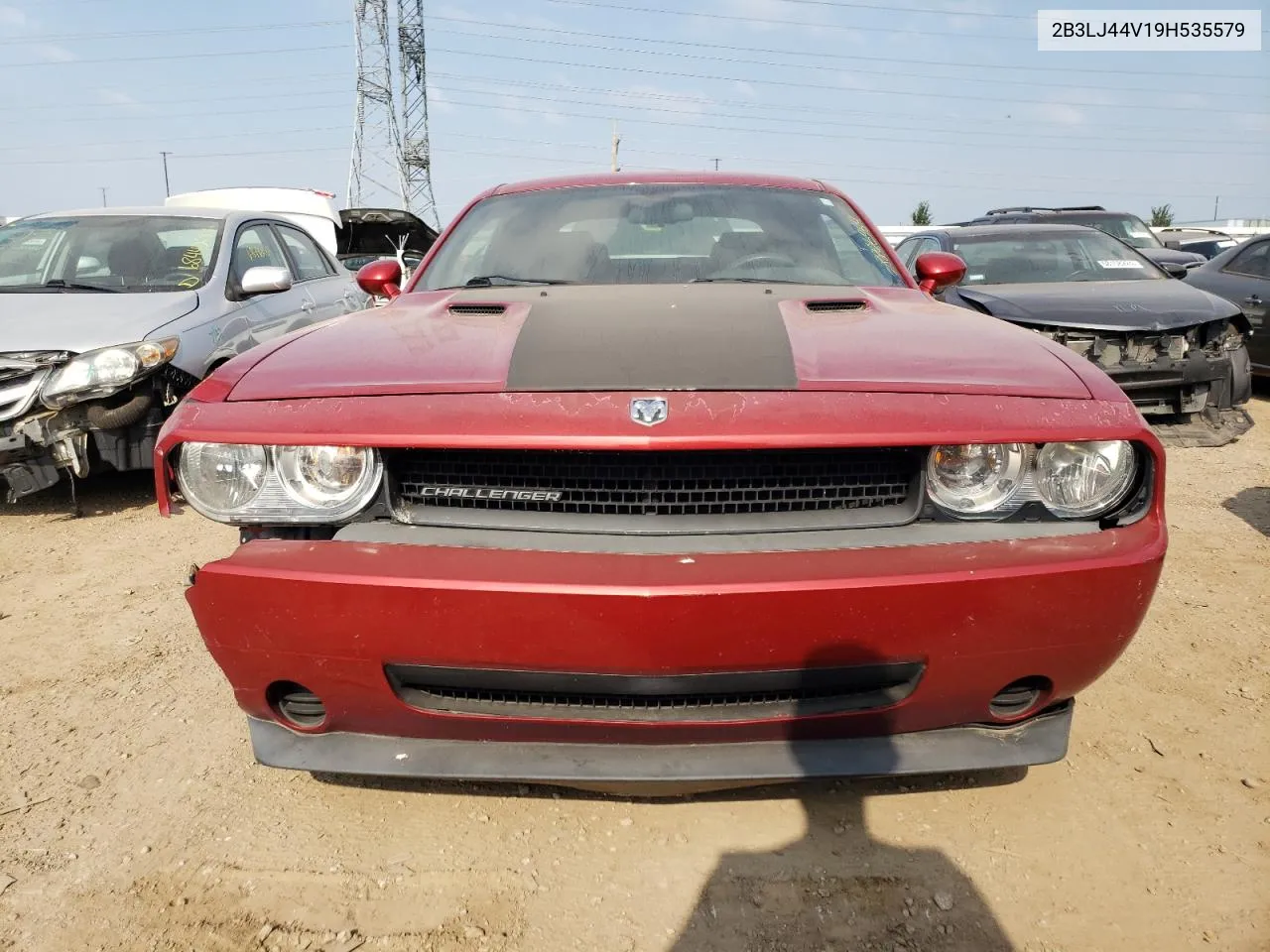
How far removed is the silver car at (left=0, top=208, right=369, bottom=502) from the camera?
4094mm

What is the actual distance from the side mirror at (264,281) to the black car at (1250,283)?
645 centimetres

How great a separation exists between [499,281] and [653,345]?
107 cm

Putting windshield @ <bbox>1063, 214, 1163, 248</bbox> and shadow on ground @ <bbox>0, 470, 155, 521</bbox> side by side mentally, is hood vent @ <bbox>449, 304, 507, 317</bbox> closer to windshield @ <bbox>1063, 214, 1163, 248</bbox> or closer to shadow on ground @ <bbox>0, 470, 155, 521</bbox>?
shadow on ground @ <bbox>0, 470, 155, 521</bbox>

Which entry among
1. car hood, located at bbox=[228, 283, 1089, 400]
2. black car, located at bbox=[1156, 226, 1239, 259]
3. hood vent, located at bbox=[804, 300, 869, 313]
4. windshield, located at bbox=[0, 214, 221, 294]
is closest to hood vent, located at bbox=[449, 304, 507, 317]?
car hood, located at bbox=[228, 283, 1089, 400]

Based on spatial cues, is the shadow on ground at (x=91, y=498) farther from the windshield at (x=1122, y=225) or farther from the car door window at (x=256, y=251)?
the windshield at (x=1122, y=225)

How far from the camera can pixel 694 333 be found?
6.03 ft

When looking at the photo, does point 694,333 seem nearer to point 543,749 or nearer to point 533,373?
point 533,373

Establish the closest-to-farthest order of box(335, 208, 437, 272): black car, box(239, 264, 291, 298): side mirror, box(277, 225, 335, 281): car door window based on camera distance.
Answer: box(239, 264, 291, 298): side mirror, box(277, 225, 335, 281): car door window, box(335, 208, 437, 272): black car

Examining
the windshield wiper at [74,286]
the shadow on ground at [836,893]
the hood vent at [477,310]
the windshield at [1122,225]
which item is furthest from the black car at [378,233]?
the shadow on ground at [836,893]

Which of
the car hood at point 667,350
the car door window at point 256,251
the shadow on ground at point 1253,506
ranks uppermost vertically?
the car hood at point 667,350

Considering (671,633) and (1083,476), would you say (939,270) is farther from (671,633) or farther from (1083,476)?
(671,633)

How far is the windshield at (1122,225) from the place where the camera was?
9.95 metres

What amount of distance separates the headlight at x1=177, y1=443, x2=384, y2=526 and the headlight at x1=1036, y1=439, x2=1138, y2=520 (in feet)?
4.08

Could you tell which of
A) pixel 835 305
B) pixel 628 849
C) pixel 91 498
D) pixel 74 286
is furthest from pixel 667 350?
pixel 74 286
